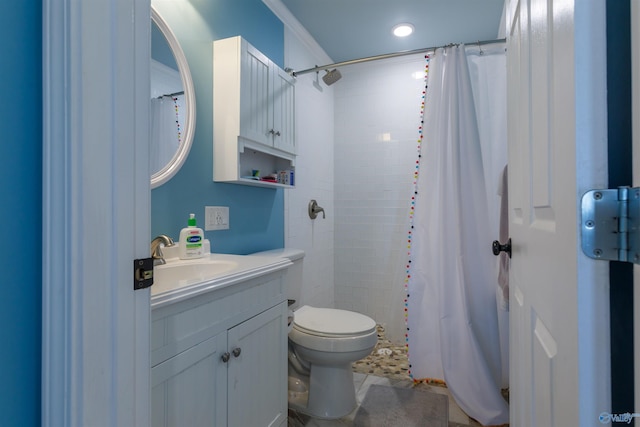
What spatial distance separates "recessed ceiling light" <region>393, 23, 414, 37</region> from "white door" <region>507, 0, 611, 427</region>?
171 cm

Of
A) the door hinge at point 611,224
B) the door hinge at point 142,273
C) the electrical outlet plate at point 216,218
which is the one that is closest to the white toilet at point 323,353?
the electrical outlet plate at point 216,218

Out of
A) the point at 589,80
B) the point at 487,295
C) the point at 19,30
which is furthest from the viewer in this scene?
the point at 487,295

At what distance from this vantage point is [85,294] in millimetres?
549

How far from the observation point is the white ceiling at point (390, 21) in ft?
7.01

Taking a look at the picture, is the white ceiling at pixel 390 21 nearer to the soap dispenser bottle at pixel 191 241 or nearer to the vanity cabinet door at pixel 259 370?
the soap dispenser bottle at pixel 191 241

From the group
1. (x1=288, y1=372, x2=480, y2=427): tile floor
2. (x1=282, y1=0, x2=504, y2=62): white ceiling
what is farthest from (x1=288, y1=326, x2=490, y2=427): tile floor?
(x1=282, y1=0, x2=504, y2=62): white ceiling

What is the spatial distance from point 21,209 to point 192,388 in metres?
0.69

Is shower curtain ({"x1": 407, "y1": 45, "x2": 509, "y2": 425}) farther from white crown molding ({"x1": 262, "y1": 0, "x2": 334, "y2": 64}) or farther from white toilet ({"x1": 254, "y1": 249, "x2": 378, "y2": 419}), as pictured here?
white crown molding ({"x1": 262, "y1": 0, "x2": 334, "y2": 64})

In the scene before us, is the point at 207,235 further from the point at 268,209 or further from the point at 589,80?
the point at 589,80

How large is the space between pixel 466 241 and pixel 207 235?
147 cm

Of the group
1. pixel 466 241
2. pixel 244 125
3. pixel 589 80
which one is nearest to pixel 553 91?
pixel 589 80

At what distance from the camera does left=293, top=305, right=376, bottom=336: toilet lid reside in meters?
1.70

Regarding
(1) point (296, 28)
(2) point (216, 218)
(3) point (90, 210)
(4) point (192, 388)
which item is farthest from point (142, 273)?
(1) point (296, 28)

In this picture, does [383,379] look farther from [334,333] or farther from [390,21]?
[390,21]
